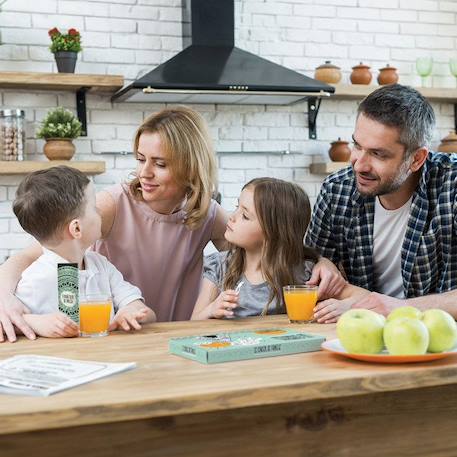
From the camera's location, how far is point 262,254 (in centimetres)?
236

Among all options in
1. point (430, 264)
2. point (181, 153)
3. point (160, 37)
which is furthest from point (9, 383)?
point (160, 37)

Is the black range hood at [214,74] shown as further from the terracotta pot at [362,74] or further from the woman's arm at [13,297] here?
the woman's arm at [13,297]

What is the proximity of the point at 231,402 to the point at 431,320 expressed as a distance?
444mm

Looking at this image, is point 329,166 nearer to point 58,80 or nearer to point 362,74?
point 362,74

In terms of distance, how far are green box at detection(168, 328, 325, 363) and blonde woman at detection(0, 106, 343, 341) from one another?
67 cm

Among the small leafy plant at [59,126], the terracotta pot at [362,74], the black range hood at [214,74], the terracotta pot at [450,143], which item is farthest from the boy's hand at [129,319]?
the terracotta pot at [450,143]

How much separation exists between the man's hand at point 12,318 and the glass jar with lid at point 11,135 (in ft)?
7.97

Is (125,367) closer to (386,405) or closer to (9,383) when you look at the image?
(9,383)

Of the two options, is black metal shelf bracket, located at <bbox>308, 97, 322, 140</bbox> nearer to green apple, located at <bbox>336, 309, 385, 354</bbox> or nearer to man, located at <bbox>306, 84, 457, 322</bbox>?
man, located at <bbox>306, 84, 457, 322</bbox>

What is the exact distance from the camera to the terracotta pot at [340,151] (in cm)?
486

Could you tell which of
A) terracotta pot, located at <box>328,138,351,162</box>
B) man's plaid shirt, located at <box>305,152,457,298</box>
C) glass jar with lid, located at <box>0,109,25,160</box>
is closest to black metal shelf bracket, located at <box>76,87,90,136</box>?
glass jar with lid, located at <box>0,109,25,160</box>

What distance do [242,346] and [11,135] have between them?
3043mm

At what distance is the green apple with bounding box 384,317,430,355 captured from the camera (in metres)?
1.41

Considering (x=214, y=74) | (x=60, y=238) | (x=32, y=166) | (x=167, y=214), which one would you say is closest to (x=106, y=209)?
(x=167, y=214)
